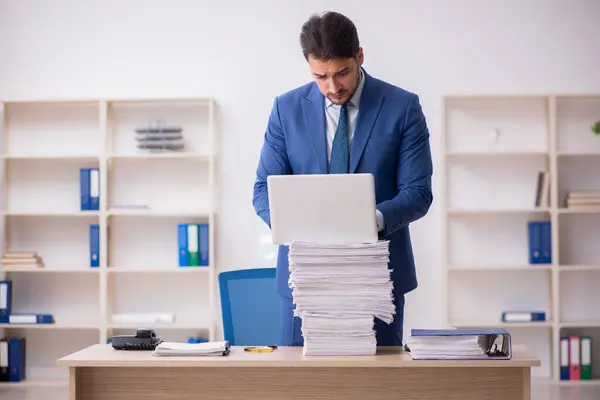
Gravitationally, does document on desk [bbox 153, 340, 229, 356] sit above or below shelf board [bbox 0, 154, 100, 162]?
below

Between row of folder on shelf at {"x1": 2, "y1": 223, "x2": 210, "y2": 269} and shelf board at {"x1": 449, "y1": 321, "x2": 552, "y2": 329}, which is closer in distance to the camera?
shelf board at {"x1": 449, "y1": 321, "x2": 552, "y2": 329}

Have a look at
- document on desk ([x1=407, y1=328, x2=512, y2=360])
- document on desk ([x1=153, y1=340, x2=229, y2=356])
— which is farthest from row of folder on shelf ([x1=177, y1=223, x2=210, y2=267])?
document on desk ([x1=407, y1=328, x2=512, y2=360])

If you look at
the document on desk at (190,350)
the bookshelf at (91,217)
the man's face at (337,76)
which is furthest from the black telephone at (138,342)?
the bookshelf at (91,217)

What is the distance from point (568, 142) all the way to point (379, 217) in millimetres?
4149

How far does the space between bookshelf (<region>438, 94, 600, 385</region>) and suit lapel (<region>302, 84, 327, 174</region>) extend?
11.6ft

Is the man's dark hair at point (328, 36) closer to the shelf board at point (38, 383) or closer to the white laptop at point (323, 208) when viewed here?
the white laptop at point (323, 208)

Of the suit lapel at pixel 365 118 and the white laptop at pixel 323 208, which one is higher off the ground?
the suit lapel at pixel 365 118

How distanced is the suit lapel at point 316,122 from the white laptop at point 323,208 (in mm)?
433

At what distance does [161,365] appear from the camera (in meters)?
2.16

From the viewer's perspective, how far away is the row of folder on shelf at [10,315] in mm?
5848

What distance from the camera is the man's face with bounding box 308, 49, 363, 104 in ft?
7.97

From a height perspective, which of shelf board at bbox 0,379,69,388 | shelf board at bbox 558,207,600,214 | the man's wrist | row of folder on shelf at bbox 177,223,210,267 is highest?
shelf board at bbox 558,207,600,214

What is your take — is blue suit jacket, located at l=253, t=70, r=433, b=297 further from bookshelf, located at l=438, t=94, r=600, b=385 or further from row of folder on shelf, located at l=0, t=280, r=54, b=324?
row of folder on shelf, located at l=0, t=280, r=54, b=324

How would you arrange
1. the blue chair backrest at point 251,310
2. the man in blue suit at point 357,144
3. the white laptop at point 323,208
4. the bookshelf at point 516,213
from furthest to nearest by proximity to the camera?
the bookshelf at point 516,213
the blue chair backrest at point 251,310
the man in blue suit at point 357,144
the white laptop at point 323,208
